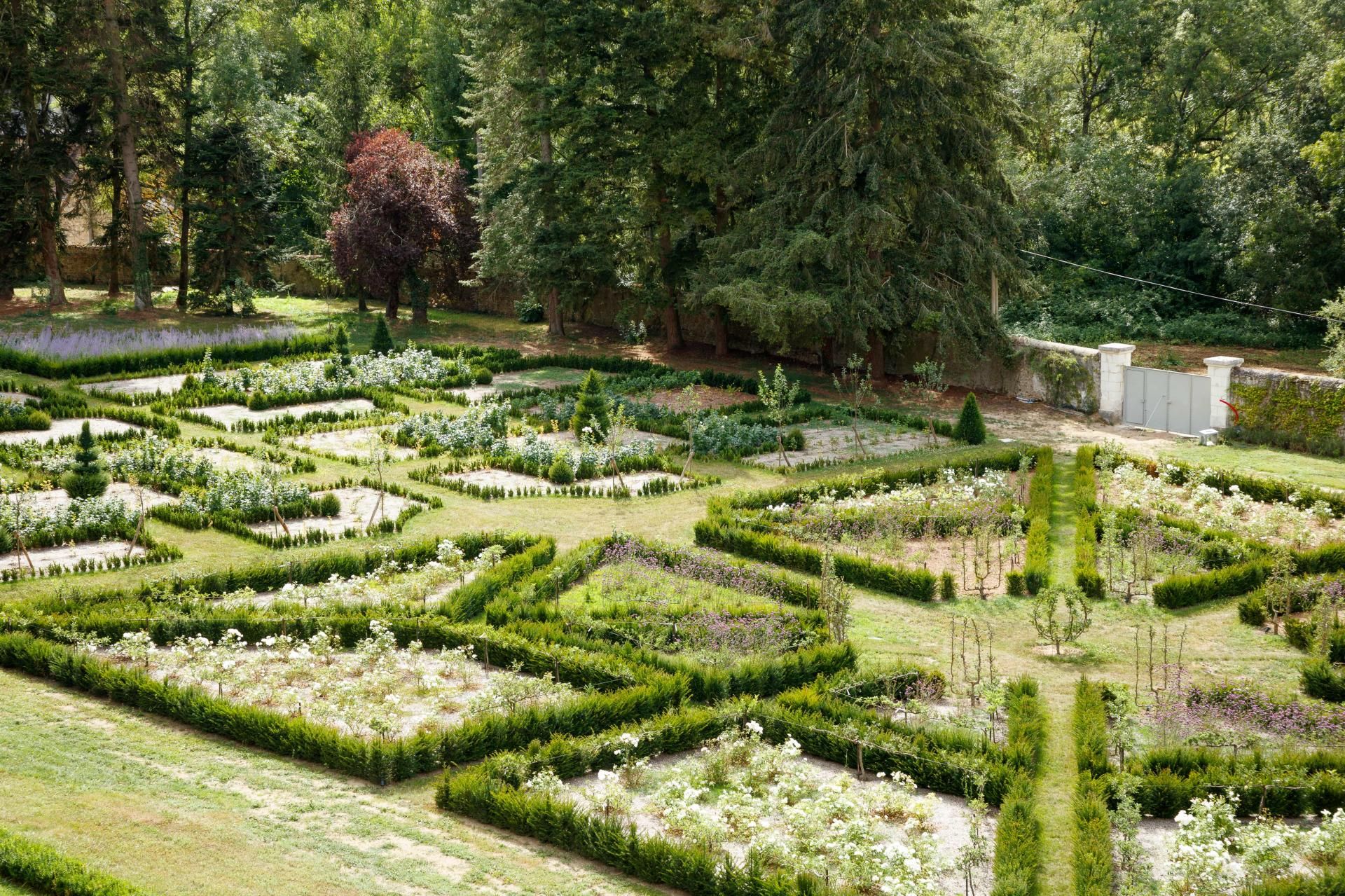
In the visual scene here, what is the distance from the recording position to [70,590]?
46.1 feet

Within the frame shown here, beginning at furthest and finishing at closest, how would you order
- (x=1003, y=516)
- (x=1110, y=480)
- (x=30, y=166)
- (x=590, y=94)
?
(x=30, y=166)
(x=590, y=94)
(x=1110, y=480)
(x=1003, y=516)

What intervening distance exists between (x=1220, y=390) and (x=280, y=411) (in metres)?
16.5

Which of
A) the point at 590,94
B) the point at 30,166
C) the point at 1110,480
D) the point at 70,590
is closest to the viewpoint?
the point at 70,590

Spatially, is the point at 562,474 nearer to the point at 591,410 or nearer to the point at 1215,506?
the point at 591,410

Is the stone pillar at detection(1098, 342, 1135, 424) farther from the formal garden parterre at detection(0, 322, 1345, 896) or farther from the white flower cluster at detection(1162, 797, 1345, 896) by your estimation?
the white flower cluster at detection(1162, 797, 1345, 896)

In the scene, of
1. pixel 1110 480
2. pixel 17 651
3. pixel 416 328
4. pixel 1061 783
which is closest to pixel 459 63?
pixel 416 328

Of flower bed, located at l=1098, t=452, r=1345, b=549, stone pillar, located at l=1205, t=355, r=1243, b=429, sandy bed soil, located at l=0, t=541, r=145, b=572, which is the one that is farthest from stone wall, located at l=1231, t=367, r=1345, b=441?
sandy bed soil, located at l=0, t=541, r=145, b=572

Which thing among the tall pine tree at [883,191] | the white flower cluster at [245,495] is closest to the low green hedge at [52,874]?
the white flower cluster at [245,495]

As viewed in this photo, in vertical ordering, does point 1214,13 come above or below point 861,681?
above

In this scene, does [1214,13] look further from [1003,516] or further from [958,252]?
[1003,516]

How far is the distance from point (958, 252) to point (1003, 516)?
9.71 metres

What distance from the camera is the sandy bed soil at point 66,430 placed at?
21.1 m

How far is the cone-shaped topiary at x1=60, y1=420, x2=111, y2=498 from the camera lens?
17.4 meters

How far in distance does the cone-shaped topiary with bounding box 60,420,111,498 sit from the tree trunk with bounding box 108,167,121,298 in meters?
21.7
